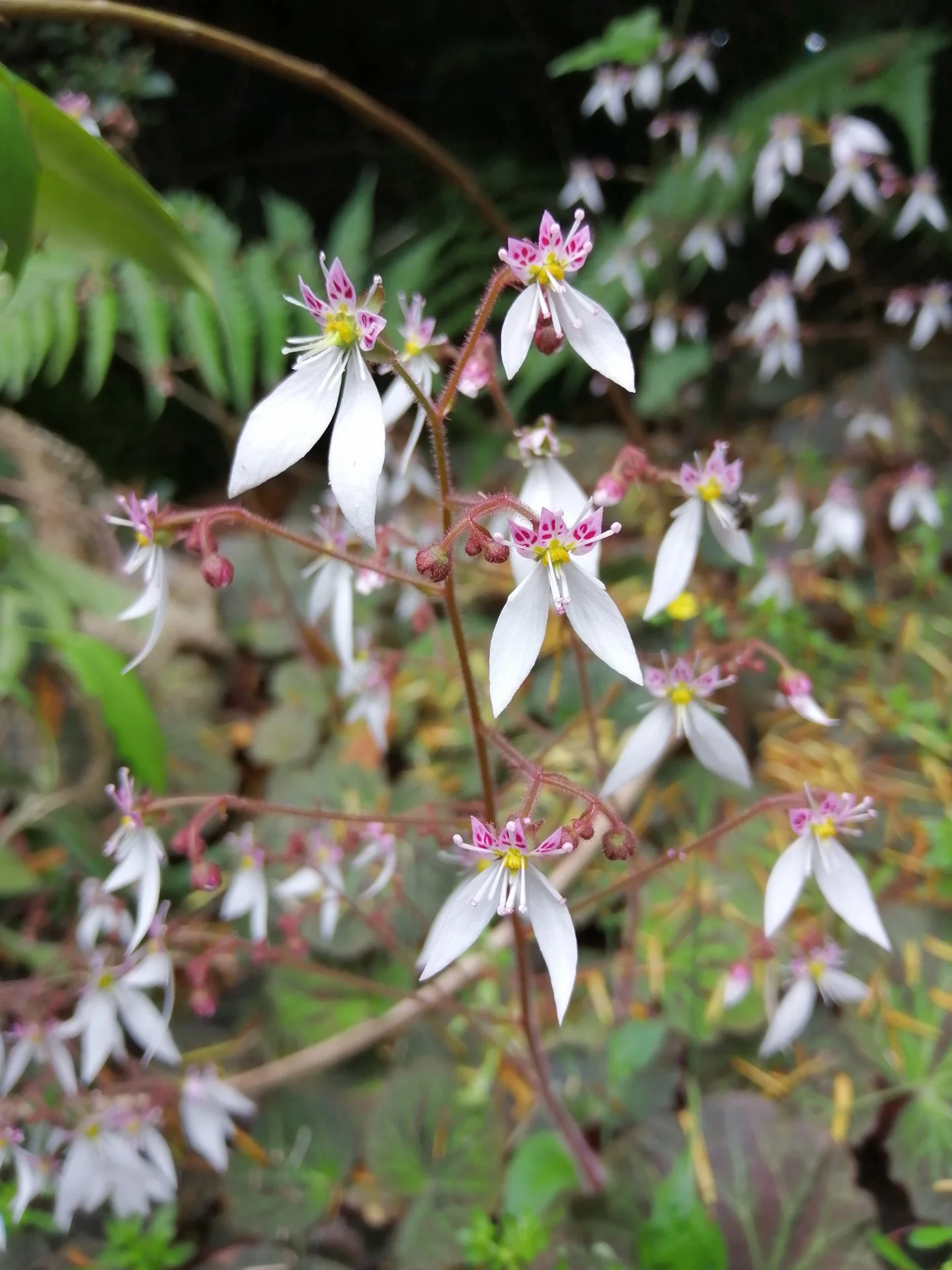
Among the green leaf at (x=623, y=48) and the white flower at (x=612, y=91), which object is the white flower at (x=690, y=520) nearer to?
the green leaf at (x=623, y=48)

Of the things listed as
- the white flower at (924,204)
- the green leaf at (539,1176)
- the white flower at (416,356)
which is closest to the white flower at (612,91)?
the white flower at (924,204)

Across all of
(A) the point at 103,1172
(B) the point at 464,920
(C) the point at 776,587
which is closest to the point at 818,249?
(C) the point at 776,587

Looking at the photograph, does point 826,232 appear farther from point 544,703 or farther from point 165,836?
point 165,836

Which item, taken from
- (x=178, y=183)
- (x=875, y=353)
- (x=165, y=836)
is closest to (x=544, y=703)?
(x=165, y=836)

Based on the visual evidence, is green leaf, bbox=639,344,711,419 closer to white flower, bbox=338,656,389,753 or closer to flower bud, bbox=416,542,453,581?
white flower, bbox=338,656,389,753

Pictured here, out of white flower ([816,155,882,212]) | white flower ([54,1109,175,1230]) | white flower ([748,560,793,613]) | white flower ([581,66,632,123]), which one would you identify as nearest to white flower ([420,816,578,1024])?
white flower ([54,1109,175,1230])
